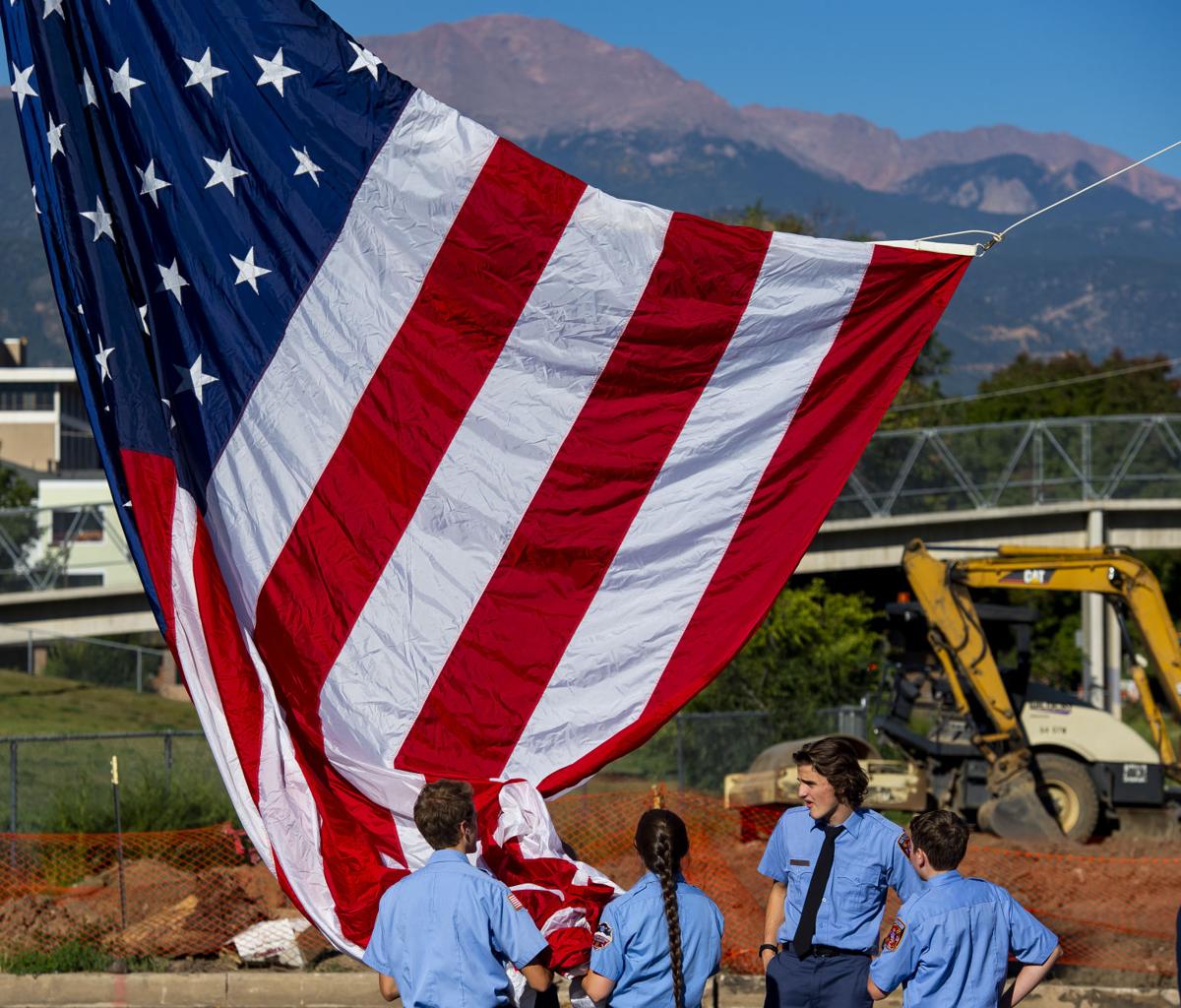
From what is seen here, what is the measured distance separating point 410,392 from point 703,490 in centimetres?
133

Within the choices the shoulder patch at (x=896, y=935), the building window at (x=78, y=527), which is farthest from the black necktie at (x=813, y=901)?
the building window at (x=78, y=527)

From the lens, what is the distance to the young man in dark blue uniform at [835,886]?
615 centimetres

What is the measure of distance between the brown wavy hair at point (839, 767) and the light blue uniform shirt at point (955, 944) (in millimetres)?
674

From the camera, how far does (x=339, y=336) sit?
6.89m

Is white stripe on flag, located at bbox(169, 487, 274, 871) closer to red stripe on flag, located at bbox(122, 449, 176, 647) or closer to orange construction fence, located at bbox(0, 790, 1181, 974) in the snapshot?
red stripe on flag, located at bbox(122, 449, 176, 647)

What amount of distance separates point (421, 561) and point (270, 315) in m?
1.23

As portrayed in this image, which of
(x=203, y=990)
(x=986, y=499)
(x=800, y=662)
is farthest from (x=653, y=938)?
(x=986, y=499)

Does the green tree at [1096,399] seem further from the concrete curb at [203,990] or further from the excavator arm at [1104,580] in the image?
the concrete curb at [203,990]

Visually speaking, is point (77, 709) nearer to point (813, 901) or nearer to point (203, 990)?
point (203, 990)

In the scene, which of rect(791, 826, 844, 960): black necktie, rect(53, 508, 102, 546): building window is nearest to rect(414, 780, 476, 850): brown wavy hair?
rect(791, 826, 844, 960): black necktie

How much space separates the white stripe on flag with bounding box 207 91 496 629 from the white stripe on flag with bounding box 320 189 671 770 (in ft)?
1.57

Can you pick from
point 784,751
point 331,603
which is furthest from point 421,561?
point 784,751

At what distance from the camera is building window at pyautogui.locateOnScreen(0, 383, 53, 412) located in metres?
126

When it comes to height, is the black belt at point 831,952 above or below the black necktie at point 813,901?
below
